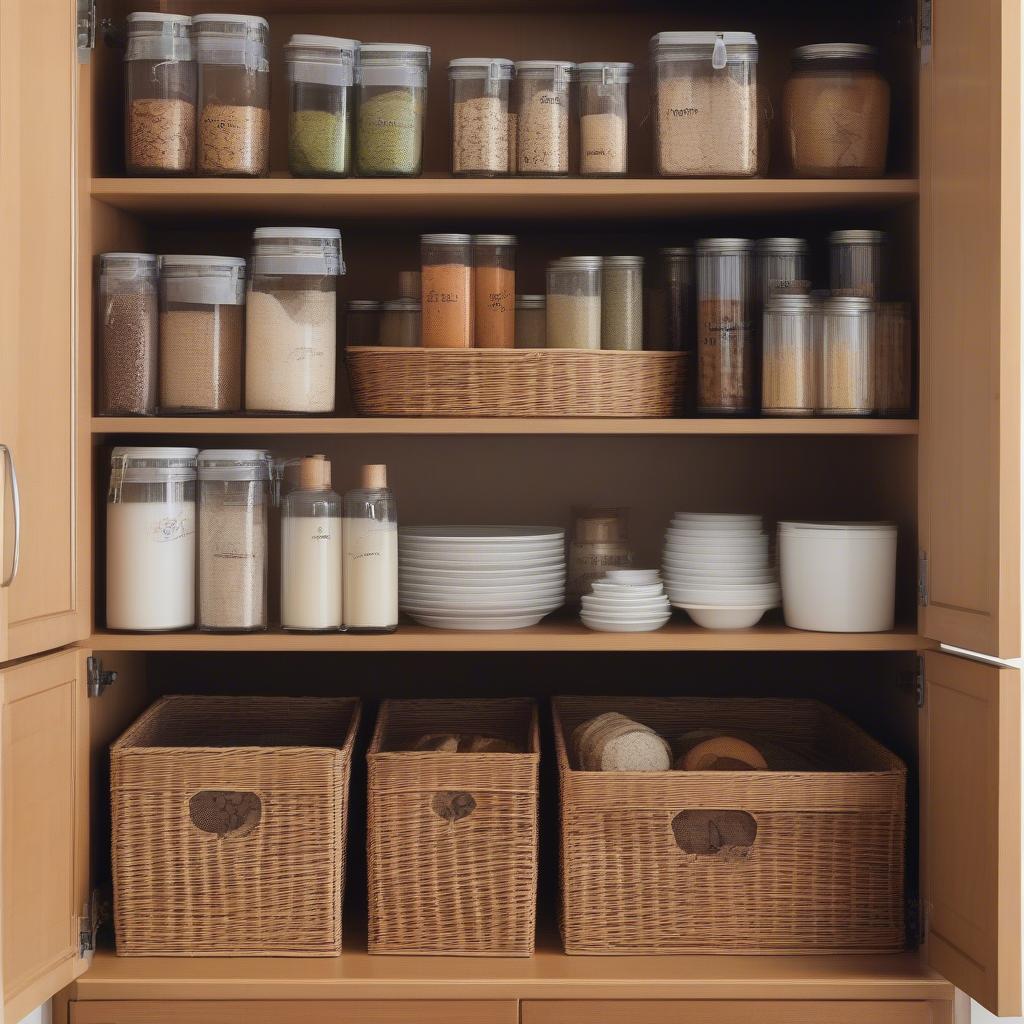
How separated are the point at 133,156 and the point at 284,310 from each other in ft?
1.05

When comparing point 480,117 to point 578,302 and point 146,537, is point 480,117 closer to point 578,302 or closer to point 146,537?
point 578,302

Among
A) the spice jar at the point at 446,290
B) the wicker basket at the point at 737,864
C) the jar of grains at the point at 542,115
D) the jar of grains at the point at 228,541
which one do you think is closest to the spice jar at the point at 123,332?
the jar of grains at the point at 228,541

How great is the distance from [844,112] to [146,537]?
4.07 feet

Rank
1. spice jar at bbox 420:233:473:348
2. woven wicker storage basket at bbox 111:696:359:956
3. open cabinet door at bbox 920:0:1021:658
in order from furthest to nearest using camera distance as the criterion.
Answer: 1. spice jar at bbox 420:233:473:348
2. woven wicker storage basket at bbox 111:696:359:956
3. open cabinet door at bbox 920:0:1021:658

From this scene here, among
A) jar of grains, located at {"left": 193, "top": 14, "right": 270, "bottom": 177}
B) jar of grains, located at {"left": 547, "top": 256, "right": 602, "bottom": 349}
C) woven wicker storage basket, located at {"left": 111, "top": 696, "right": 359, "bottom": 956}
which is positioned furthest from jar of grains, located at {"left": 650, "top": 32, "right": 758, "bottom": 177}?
woven wicker storage basket, located at {"left": 111, "top": 696, "right": 359, "bottom": 956}

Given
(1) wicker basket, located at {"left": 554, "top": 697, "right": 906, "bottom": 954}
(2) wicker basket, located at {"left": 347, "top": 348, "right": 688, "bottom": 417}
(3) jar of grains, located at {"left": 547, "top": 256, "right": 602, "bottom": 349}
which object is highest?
(3) jar of grains, located at {"left": 547, "top": 256, "right": 602, "bottom": 349}

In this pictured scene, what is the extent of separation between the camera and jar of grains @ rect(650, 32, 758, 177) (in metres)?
1.76

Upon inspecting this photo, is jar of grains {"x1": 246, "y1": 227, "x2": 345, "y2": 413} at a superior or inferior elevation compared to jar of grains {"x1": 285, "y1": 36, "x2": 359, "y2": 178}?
inferior

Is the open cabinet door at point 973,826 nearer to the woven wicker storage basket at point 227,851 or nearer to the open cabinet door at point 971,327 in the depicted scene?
the open cabinet door at point 971,327

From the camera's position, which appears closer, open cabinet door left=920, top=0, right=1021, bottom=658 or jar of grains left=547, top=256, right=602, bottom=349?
open cabinet door left=920, top=0, right=1021, bottom=658

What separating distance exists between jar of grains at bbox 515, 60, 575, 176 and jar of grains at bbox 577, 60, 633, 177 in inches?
1.3

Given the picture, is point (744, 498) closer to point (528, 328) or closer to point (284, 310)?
point (528, 328)

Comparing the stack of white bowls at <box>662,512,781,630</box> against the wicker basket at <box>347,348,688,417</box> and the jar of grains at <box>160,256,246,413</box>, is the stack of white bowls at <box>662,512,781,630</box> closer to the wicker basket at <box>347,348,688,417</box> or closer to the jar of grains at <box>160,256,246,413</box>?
the wicker basket at <box>347,348,688,417</box>

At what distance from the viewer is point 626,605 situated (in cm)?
181
